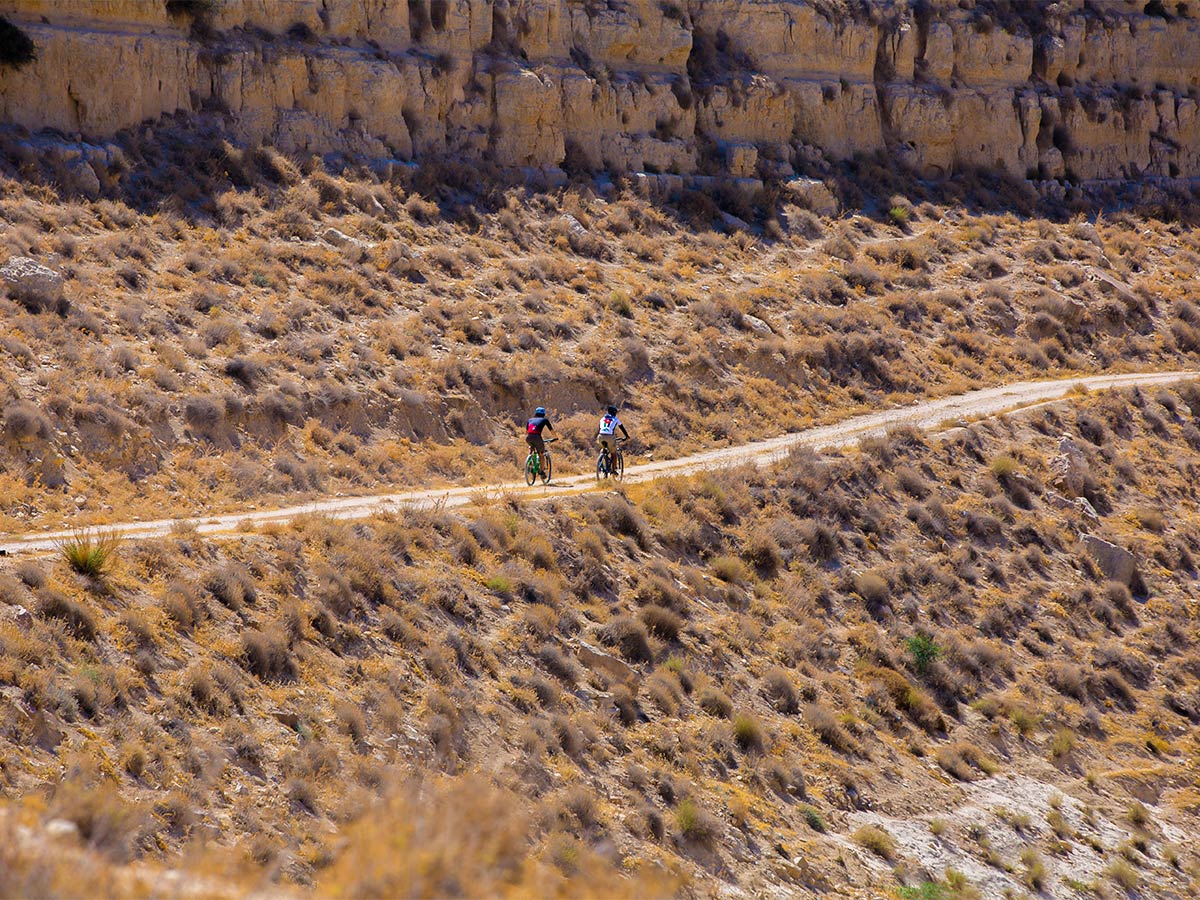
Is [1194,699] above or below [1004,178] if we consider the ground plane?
below

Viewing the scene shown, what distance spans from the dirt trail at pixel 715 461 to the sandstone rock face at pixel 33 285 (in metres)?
6.60

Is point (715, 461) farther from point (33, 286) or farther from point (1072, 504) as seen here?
point (33, 286)

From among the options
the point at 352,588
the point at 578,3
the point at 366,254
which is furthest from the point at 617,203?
the point at 352,588

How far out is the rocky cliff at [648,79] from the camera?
99.7 ft

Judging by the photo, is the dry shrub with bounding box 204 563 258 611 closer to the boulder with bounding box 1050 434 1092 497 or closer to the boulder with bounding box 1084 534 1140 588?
the boulder with bounding box 1084 534 1140 588

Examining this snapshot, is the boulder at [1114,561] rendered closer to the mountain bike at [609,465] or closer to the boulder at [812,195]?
the mountain bike at [609,465]

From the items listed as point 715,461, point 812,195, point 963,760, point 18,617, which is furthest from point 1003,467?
point 18,617

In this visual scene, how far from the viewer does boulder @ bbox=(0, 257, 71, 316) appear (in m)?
23.0

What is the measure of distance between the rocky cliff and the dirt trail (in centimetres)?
1167

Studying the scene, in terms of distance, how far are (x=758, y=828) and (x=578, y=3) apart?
2966cm

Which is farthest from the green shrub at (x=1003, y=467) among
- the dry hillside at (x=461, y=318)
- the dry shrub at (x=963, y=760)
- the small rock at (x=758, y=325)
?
the dry shrub at (x=963, y=760)

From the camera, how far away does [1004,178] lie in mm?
46531

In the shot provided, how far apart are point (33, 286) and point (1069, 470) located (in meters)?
22.4

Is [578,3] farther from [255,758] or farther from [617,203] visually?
[255,758]
